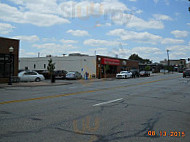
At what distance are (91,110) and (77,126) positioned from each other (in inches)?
90.6

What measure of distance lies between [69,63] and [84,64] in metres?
3.91

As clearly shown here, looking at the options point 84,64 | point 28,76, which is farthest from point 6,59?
point 84,64

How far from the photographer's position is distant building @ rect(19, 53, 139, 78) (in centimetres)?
4356

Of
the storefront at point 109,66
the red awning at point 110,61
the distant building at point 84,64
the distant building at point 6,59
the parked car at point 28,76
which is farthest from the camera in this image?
the red awning at point 110,61

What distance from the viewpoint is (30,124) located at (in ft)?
19.8

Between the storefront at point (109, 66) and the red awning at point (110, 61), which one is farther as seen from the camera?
the red awning at point (110, 61)

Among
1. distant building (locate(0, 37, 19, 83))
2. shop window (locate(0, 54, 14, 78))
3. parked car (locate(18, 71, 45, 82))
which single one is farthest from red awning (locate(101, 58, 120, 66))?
shop window (locate(0, 54, 14, 78))

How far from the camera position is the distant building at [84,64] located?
43562 millimetres

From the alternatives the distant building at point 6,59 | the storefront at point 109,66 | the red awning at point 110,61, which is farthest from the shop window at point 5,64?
the red awning at point 110,61

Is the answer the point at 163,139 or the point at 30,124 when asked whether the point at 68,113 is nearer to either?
the point at 30,124

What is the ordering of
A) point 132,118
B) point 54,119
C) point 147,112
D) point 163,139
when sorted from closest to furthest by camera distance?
point 163,139 < point 54,119 < point 132,118 < point 147,112

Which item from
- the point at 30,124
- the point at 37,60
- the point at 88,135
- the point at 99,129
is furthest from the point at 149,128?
the point at 37,60

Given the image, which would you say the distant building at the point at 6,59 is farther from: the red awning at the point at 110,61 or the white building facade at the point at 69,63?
the red awning at the point at 110,61

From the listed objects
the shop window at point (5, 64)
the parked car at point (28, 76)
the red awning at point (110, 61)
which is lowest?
the parked car at point (28, 76)
